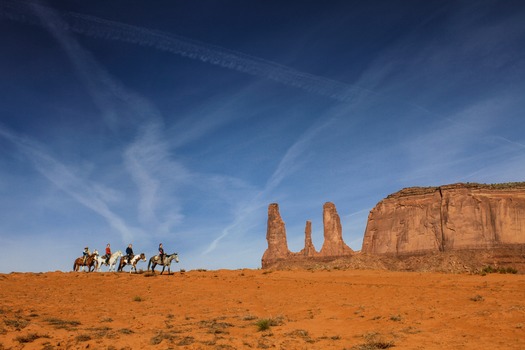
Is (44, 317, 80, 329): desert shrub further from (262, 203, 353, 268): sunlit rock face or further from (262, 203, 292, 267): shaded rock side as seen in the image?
(262, 203, 292, 267): shaded rock side

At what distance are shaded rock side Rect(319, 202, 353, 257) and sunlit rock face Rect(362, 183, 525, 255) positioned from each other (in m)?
20.0

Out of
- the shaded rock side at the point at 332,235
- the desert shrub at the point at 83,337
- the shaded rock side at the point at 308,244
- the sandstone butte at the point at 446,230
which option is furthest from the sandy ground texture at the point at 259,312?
the shaded rock side at the point at 308,244

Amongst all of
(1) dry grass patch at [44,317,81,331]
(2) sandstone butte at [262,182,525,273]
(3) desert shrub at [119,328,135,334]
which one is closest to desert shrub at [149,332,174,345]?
(3) desert shrub at [119,328,135,334]

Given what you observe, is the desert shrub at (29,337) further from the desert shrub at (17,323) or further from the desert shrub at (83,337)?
the desert shrub at (17,323)

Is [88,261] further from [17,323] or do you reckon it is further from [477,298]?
[477,298]

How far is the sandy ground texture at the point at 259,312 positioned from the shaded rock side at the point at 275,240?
10168 cm

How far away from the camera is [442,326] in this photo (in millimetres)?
13461

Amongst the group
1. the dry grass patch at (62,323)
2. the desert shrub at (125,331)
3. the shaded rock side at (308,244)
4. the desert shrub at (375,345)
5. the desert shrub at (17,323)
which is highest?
the shaded rock side at (308,244)

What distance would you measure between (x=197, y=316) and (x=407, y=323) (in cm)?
858

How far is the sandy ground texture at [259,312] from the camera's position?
460 inches

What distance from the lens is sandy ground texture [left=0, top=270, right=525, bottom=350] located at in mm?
11695

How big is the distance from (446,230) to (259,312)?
85099mm

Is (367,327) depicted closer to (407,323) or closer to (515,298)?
(407,323)

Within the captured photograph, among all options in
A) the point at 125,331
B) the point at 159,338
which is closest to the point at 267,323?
the point at 159,338
